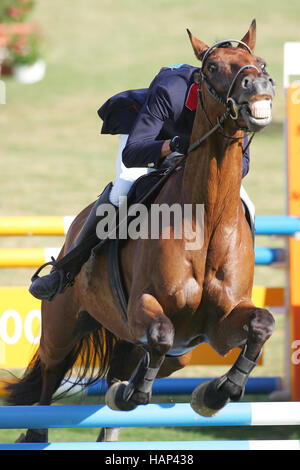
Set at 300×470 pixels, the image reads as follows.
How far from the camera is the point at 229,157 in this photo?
9.75ft

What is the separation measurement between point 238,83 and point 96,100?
16.6 meters

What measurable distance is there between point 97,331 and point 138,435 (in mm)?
786

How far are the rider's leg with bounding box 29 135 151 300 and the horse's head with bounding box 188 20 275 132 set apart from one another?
2.45 ft

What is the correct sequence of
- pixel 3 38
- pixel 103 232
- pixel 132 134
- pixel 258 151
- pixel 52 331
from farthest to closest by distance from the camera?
pixel 3 38, pixel 258 151, pixel 52 331, pixel 103 232, pixel 132 134

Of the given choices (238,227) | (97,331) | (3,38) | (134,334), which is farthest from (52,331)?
(3,38)

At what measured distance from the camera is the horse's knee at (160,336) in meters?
2.92

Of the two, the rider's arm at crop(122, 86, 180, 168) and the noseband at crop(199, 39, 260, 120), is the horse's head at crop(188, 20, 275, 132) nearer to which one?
the noseband at crop(199, 39, 260, 120)

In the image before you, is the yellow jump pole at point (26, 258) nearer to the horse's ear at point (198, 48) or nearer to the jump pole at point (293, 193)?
the jump pole at point (293, 193)

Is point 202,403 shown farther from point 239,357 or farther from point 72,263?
point 72,263

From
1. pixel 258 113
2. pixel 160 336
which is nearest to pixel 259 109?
pixel 258 113

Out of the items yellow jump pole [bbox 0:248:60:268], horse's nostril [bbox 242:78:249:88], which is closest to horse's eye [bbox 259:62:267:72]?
Result: horse's nostril [bbox 242:78:249:88]

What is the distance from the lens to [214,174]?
301 centimetres

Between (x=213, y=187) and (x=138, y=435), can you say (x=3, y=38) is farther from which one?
(x=213, y=187)

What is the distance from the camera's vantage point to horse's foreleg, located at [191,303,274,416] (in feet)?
9.67
